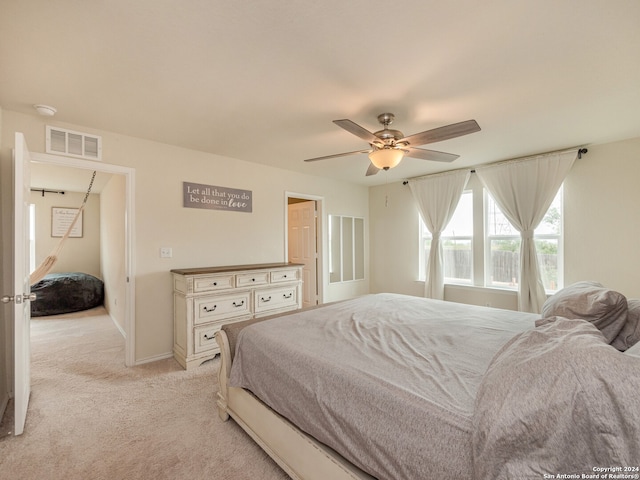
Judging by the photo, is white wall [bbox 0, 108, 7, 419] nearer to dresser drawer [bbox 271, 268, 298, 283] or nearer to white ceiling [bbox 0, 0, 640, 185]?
white ceiling [bbox 0, 0, 640, 185]

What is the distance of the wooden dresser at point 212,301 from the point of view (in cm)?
296

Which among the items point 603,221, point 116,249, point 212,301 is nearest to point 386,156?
point 212,301

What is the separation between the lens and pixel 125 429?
6.59 ft

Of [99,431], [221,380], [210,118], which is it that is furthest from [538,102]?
[99,431]

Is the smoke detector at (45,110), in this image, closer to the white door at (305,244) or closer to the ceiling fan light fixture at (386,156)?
the ceiling fan light fixture at (386,156)

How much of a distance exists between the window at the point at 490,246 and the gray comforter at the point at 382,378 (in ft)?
6.69

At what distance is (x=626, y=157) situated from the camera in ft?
10.4

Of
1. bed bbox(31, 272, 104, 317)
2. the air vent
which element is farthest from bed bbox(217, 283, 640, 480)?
bed bbox(31, 272, 104, 317)

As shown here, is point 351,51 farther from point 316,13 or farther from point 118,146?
point 118,146

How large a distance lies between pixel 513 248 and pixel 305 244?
3223mm

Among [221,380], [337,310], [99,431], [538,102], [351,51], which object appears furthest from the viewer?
[337,310]

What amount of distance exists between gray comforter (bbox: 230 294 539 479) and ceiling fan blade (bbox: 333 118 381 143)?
1423 mm

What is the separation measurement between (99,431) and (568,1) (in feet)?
12.3

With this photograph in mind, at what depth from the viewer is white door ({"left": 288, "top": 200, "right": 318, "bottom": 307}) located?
16.4 feet
